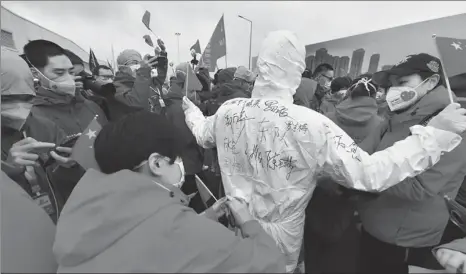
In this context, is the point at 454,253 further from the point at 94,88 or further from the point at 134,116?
the point at 94,88

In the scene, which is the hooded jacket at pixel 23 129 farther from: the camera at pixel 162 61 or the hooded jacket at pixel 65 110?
the camera at pixel 162 61

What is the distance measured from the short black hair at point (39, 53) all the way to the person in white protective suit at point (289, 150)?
59.1 inches

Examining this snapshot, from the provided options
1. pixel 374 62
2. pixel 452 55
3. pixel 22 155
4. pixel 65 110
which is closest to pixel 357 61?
pixel 374 62

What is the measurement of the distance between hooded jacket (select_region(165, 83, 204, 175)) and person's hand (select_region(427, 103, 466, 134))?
165cm

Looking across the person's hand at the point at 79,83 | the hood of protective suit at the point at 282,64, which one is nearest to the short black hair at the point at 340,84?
the hood of protective suit at the point at 282,64

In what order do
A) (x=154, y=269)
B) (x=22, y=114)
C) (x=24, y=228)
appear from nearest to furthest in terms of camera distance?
(x=154, y=269) < (x=24, y=228) < (x=22, y=114)

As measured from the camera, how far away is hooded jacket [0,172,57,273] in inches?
40.2

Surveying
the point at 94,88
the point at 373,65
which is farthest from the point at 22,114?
the point at 373,65

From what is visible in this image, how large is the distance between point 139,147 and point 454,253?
1400 millimetres

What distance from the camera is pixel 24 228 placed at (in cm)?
108

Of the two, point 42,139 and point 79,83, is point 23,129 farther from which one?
point 79,83

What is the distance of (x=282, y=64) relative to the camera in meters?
1.73

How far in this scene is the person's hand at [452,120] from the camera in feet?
4.69

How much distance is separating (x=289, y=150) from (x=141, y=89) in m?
2.10
